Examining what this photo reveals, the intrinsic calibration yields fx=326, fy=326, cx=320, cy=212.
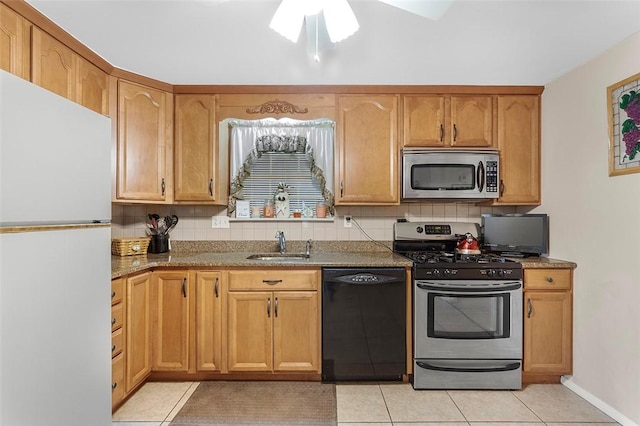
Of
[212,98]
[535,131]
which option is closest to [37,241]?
[212,98]

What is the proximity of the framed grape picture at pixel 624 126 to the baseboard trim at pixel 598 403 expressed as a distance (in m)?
1.45

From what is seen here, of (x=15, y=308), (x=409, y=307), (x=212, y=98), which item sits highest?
(x=212, y=98)

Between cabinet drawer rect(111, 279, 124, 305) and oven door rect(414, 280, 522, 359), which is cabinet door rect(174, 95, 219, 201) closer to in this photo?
cabinet drawer rect(111, 279, 124, 305)

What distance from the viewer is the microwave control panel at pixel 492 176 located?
8.75 feet

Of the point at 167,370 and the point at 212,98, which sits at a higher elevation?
the point at 212,98

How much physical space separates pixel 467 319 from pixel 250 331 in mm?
1564

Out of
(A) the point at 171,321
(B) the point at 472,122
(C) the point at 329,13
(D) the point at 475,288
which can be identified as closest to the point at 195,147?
(A) the point at 171,321

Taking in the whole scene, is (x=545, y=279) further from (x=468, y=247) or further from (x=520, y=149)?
(x=520, y=149)

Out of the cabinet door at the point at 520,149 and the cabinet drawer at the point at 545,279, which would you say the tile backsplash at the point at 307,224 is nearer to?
the cabinet door at the point at 520,149

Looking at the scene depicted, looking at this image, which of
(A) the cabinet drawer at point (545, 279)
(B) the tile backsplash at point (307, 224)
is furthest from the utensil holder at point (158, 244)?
(A) the cabinet drawer at point (545, 279)

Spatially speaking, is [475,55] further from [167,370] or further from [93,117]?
[167,370]

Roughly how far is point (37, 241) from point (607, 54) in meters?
3.08

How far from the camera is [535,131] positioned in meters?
2.71

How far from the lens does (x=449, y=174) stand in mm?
2674
